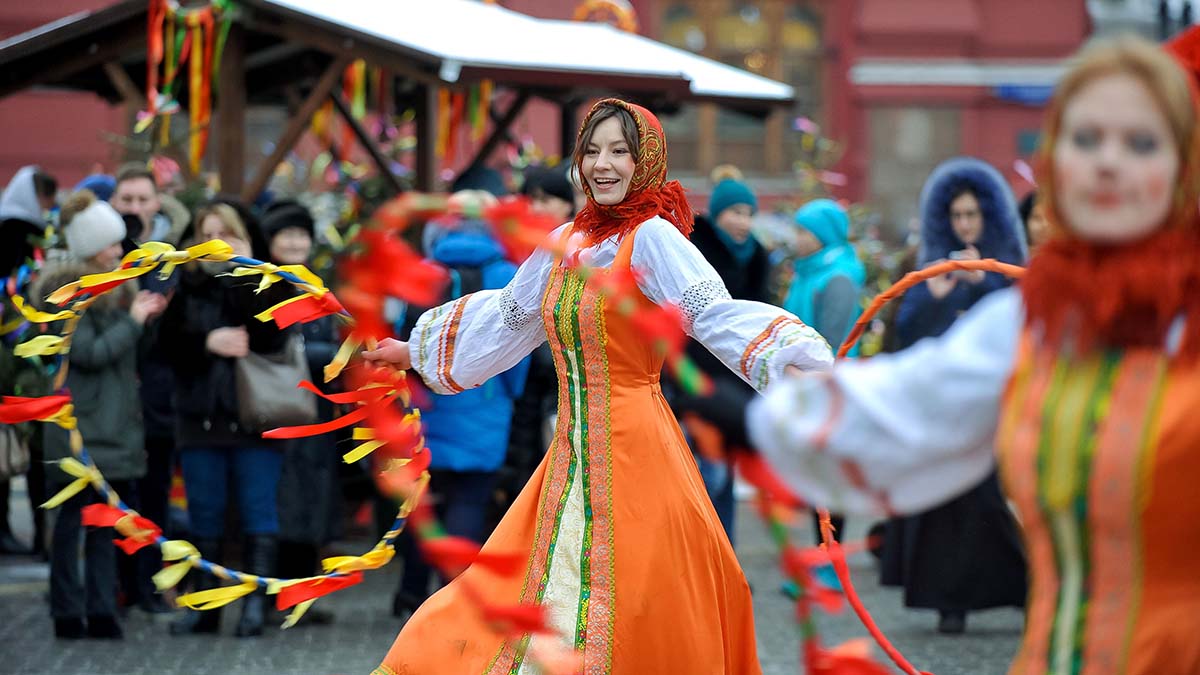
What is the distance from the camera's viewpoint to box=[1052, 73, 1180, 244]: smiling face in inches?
96.7

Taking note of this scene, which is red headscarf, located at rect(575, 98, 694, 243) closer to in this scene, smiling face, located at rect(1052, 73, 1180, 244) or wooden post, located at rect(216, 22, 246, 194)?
smiling face, located at rect(1052, 73, 1180, 244)

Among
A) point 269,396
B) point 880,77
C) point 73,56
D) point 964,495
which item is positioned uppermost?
point 880,77

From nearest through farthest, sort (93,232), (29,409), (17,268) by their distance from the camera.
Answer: (29,409), (93,232), (17,268)

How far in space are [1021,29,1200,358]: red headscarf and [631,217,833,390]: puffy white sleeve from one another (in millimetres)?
1381

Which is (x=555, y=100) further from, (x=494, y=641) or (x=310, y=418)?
(x=494, y=641)

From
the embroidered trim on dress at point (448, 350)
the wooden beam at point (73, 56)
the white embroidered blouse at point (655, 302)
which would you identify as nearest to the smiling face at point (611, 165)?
the white embroidered blouse at point (655, 302)

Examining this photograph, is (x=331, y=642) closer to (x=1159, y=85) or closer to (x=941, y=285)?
(x=941, y=285)

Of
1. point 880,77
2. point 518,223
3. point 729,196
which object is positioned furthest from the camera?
point 880,77

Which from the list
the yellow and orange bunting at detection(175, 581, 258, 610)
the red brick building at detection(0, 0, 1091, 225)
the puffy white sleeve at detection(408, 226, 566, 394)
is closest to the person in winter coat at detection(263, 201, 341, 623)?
the yellow and orange bunting at detection(175, 581, 258, 610)

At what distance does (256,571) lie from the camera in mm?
6965

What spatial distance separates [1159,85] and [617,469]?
2111 mm

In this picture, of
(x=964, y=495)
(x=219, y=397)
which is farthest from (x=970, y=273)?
(x=219, y=397)

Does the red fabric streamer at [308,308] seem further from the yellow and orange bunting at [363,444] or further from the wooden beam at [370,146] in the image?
the wooden beam at [370,146]

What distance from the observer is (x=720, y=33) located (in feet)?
74.0
